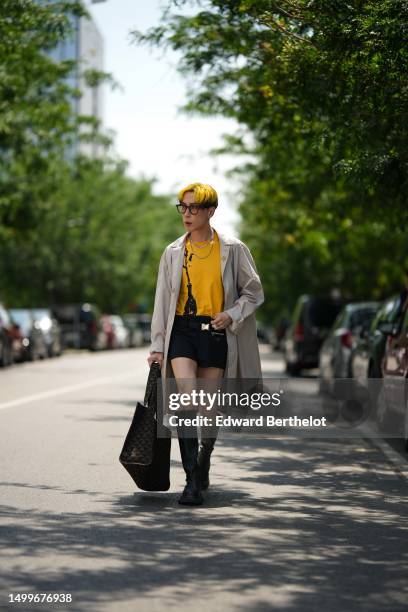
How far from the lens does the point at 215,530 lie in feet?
22.6

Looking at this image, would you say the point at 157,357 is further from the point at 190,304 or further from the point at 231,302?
the point at 231,302

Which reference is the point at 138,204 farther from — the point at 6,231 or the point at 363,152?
the point at 363,152

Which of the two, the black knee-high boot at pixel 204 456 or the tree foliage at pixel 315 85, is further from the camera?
the tree foliage at pixel 315 85

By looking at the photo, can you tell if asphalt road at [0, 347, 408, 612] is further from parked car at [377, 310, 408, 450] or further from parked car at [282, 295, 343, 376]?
parked car at [282, 295, 343, 376]

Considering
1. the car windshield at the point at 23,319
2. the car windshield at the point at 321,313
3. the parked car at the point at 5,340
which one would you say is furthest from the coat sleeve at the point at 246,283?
the car windshield at the point at 23,319

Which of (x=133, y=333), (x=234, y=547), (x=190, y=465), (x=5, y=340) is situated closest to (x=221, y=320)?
(x=190, y=465)

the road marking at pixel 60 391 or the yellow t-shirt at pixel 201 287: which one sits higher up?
the yellow t-shirt at pixel 201 287

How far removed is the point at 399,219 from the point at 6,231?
63.2 ft

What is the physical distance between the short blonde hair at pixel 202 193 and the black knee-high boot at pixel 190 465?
1.33m

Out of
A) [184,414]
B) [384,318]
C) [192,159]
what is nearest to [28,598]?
A: [184,414]

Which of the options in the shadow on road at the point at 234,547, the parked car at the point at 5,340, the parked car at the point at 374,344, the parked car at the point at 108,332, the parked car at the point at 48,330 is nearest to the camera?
the shadow on road at the point at 234,547

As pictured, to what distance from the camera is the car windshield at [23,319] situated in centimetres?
3384

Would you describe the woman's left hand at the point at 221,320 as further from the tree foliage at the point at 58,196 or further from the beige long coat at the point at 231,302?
the tree foliage at the point at 58,196

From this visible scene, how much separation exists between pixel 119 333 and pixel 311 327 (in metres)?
31.9
